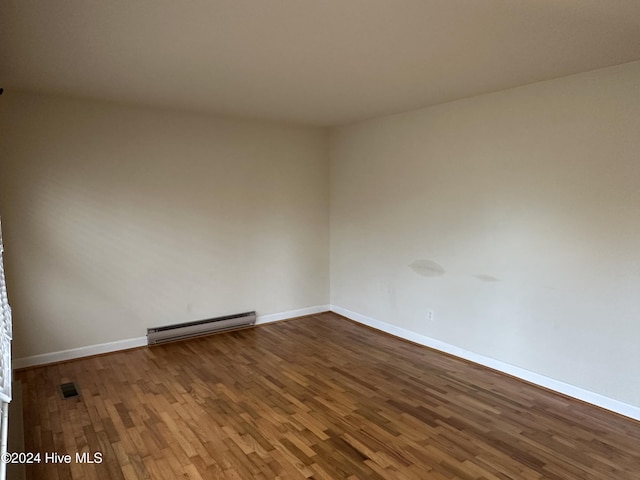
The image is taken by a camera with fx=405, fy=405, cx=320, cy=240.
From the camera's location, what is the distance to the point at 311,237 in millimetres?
5418

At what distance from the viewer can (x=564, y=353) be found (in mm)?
3219

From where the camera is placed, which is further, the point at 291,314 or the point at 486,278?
the point at 291,314

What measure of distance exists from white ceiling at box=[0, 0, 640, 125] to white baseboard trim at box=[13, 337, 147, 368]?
2.39 meters

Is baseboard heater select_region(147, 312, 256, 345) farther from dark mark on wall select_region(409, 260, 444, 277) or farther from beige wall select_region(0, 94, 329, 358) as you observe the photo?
dark mark on wall select_region(409, 260, 444, 277)

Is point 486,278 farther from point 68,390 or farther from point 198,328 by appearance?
point 68,390

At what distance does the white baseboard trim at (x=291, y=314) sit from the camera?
5078mm

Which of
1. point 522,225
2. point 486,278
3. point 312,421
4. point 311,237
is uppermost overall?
point 522,225

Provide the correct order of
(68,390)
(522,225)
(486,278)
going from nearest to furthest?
(68,390)
(522,225)
(486,278)

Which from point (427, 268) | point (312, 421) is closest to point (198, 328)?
point (312, 421)

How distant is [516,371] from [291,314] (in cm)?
273

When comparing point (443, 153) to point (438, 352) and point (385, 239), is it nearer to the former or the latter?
point (385, 239)

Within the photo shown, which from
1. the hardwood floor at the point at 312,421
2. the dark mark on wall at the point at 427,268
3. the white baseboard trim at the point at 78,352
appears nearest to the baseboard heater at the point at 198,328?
the white baseboard trim at the point at 78,352

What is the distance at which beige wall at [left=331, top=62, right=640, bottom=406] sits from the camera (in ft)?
9.53

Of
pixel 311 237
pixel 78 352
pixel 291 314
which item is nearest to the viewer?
pixel 78 352
